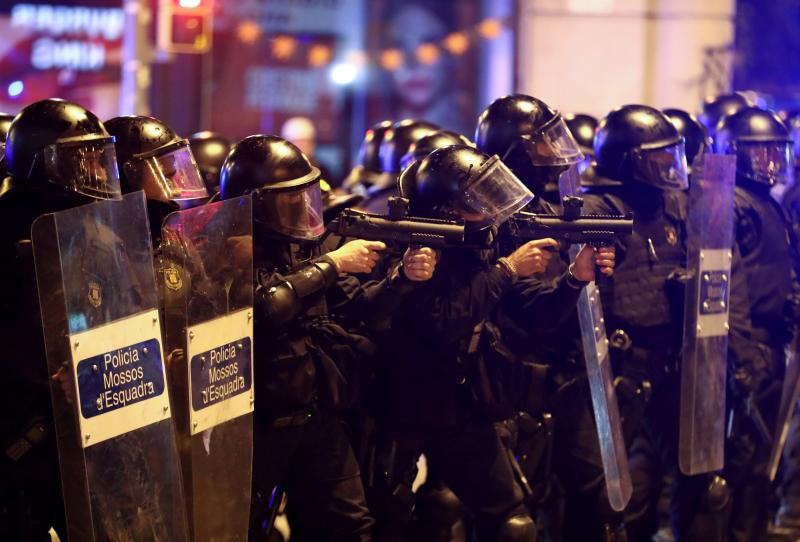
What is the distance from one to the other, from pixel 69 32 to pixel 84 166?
36.4 ft

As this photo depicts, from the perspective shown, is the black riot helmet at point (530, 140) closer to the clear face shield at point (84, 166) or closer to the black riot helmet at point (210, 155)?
the black riot helmet at point (210, 155)

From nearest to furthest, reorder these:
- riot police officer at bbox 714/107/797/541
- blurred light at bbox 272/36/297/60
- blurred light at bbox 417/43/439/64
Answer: riot police officer at bbox 714/107/797/541 < blurred light at bbox 417/43/439/64 < blurred light at bbox 272/36/297/60

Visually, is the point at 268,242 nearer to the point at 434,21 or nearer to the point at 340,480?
the point at 340,480

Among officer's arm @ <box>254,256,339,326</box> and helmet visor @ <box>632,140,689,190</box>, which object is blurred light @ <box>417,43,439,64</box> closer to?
helmet visor @ <box>632,140,689,190</box>

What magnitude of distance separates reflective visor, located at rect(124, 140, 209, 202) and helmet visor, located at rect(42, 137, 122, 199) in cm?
44

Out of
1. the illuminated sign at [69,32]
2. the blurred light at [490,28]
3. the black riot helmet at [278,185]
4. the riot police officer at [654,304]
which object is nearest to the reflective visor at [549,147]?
the riot police officer at [654,304]

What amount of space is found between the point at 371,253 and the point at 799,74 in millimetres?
8067

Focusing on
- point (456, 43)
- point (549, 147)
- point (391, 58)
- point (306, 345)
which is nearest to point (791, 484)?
point (549, 147)

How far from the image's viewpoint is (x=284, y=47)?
1619 cm

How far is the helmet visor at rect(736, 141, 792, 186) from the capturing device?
599 centimetres

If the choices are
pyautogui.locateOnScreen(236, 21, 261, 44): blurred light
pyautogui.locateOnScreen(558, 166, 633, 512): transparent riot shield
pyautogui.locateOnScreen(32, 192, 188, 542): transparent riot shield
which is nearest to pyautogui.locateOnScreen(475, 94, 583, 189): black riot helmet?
pyautogui.locateOnScreen(558, 166, 633, 512): transparent riot shield

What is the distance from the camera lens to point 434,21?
1588 centimetres

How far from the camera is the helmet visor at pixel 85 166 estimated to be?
13.2ft

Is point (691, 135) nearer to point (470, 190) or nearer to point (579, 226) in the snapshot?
point (579, 226)
